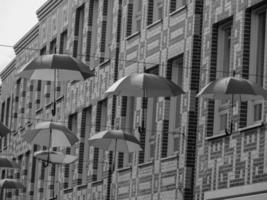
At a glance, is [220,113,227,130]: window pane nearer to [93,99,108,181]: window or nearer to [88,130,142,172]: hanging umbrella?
[88,130,142,172]: hanging umbrella

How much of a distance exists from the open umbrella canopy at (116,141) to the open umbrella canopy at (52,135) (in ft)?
4.33

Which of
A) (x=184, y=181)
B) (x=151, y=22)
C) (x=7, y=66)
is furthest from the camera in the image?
(x=7, y=66)

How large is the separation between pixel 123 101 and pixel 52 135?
4.65 metres

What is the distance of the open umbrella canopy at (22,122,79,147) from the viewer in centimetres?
3306

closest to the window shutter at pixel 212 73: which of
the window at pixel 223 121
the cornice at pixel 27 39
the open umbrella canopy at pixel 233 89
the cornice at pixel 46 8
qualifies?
the window at pixel 223 121

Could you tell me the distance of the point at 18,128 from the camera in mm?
56688

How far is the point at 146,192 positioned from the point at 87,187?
7212 millimetres

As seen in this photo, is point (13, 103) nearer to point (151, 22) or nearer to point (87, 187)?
point (87, 187)

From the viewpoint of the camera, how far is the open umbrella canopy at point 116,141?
31.0 meters

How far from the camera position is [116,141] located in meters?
31.3

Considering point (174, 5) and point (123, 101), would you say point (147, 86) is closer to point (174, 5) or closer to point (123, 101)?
point (174, 5)

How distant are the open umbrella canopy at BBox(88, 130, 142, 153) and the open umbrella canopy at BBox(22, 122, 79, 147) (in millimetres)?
1318

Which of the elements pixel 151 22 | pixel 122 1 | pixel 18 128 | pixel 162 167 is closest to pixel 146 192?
pixel 162 167

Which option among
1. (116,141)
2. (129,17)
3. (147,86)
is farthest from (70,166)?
(147,86)
